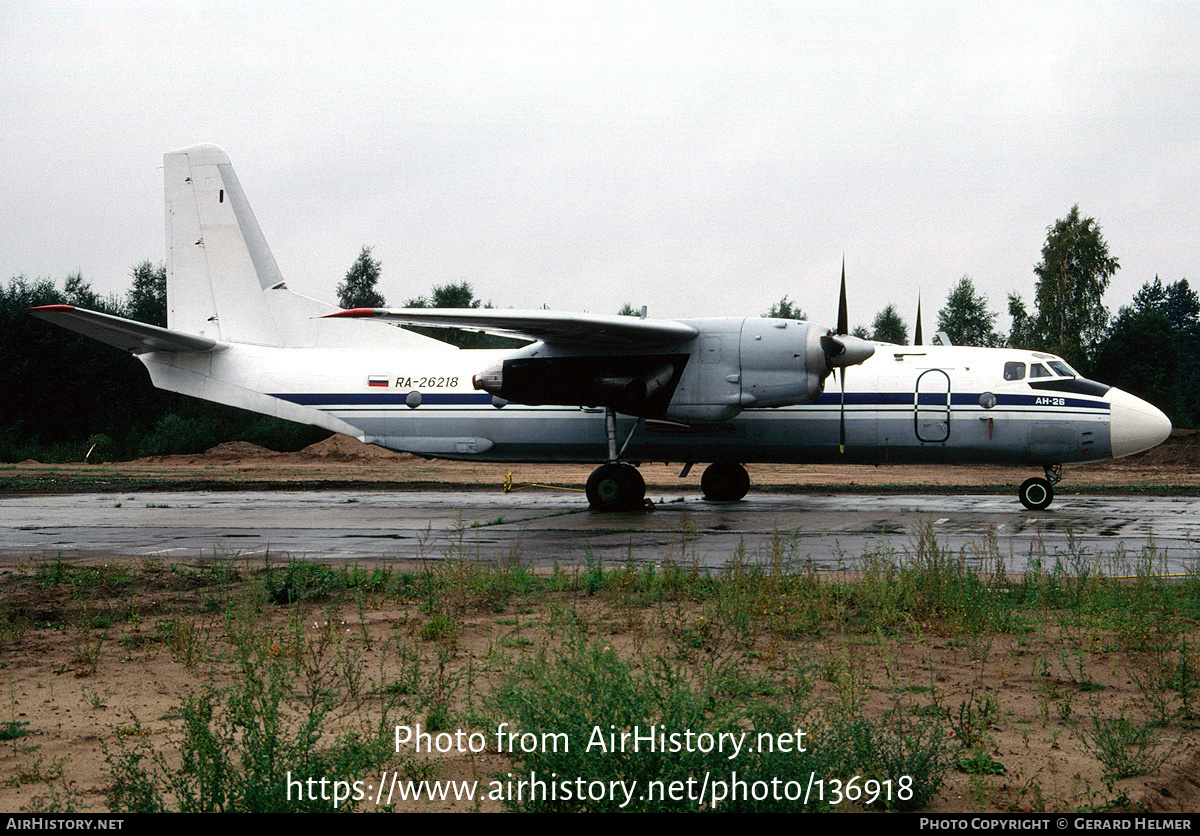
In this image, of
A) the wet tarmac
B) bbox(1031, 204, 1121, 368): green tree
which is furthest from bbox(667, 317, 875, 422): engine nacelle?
bbox(1031, 204, 1121, 368): green tree

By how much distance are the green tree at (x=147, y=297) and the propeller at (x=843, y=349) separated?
53.7m

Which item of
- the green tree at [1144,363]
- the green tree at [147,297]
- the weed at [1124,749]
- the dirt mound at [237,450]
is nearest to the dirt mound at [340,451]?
the dirt mound at [237,450]

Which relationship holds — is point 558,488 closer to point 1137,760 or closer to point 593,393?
point 593,393

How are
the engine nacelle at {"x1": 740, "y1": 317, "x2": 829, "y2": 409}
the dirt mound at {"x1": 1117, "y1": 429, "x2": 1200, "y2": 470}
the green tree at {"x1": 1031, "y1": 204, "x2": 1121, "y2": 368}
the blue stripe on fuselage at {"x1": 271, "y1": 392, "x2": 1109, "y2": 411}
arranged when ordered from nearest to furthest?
1. the engine nacelle at {"x1": 740, "y1": 317, "x2": 829, "y2": 409}
2. the blue stripe on fuselage at {"x1": 271, "y1": 392, "x2": 1109, "y2": 411}
3. the dirt mound at {"x1": 1117, "y1": 429, "x2": 1200, "y2": 470}
4. the green tree at {"x1": 1031, "y1": 204, "x2": 1121, "y2": 368}

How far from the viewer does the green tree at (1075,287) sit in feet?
178

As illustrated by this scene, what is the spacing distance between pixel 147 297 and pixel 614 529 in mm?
59422

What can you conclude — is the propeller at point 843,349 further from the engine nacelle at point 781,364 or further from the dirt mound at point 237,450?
the dirt mound at point 237,450

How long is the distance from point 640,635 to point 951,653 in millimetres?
2254

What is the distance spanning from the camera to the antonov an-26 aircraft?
56.2ft

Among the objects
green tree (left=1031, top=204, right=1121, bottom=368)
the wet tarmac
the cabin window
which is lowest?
the wet tarmac

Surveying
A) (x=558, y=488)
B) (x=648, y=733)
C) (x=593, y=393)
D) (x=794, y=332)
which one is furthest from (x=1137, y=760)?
(x=558, y=488)

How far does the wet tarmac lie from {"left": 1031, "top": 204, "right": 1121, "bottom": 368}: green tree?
36.1 m

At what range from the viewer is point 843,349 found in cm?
1686

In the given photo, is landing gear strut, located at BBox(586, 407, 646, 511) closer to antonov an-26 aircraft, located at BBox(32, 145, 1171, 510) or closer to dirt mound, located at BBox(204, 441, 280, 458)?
antonov an-26 aircraft, located at BBox(32, 145, 1171, 510)
